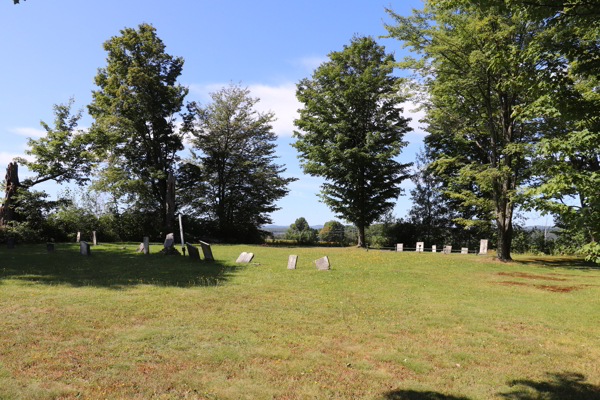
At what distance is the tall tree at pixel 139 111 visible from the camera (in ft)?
107

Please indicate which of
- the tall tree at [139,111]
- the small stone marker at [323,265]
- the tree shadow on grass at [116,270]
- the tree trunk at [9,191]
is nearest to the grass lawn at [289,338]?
the tree shadow on grass at [116,270]

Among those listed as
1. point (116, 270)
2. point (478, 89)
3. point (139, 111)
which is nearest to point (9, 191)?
point (139, 111)

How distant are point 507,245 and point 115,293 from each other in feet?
68.5

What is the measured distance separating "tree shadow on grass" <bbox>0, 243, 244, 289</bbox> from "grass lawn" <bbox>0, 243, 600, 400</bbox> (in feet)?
0.57

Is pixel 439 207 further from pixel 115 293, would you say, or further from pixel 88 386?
pixel 88 386

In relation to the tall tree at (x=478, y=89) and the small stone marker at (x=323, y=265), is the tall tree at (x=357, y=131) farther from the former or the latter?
the small stone marker at (x=323, y=265)

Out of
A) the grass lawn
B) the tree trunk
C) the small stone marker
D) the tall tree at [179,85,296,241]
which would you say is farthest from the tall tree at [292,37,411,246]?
the tree trunk

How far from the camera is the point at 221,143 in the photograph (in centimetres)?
3947

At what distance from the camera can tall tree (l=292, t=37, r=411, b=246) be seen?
3188cm

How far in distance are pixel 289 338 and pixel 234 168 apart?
3383 cm

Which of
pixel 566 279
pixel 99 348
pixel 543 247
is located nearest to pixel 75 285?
pixel 99 348

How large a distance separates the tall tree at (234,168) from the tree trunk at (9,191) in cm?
1358

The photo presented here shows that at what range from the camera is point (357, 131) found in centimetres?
3338

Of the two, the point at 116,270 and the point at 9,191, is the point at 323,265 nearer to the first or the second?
the point at 116,270
